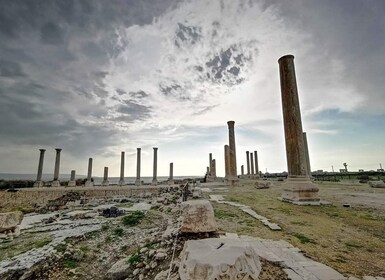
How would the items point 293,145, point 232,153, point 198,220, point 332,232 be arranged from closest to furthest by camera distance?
point 198,220
point 332,232
point 293,145
point 232,153

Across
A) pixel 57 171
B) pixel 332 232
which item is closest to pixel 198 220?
pixel 332 232

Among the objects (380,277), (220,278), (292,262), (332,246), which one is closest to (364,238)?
(332,246)

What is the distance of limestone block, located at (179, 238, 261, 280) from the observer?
220 centimetres

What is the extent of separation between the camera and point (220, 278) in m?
2.16

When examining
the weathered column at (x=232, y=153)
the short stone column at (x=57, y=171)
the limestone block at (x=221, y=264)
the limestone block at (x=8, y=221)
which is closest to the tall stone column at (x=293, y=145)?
the limestone block at (x=221, y=264)

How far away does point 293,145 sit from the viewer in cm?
938

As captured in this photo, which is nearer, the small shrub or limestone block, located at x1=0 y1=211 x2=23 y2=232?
limestone block, located at x1=0 y1=211 x2=23 y2=232

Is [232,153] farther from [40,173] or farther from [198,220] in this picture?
[40,173]

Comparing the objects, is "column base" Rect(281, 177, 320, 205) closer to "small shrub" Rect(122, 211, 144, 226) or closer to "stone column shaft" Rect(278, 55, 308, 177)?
"stone column shaft" Rect(278, 55, 308, 177)

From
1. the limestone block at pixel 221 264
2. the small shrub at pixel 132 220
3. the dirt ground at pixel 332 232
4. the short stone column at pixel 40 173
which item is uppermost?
the short stone column at pixel 40 173

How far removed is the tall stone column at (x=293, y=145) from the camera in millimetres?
8445

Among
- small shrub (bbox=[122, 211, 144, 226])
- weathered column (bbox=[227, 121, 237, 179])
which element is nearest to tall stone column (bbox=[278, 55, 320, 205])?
small shrub (bbox=[122, 211, 144, 226])

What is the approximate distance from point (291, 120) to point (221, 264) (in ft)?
28.7

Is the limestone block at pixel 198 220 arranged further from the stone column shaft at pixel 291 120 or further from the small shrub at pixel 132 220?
the stone column shaft at pixel 291 120
